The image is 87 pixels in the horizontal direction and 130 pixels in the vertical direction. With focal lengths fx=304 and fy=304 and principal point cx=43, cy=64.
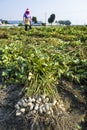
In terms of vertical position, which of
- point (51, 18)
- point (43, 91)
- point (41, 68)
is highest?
point (41, 68)

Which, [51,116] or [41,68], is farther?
[41,68]

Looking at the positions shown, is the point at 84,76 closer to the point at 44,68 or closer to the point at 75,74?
the point at 75,74

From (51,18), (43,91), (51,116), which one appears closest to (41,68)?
(43,91)

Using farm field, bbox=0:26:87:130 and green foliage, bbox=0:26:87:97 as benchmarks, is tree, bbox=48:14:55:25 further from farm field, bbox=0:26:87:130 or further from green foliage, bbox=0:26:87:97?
farm field, bbox=0:26:87:130

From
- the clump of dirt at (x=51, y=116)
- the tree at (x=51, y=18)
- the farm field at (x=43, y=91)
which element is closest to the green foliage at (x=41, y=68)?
the farm field at (x=43, y=91)

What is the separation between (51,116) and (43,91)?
1.47 ft

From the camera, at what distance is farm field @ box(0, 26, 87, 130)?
3953mm

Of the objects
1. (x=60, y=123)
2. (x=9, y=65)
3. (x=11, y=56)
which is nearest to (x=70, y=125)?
(x=60, y=123)

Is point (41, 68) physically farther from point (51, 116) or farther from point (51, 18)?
point (51, 18)

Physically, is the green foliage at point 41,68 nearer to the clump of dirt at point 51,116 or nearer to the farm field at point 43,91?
the farm field at point 43,91

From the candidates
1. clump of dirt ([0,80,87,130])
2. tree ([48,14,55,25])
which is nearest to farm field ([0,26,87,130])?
clump of dirt ([0,80,87,130])

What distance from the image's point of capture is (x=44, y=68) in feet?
15.3

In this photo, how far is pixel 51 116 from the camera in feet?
12.9

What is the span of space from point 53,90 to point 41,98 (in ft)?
1.01
